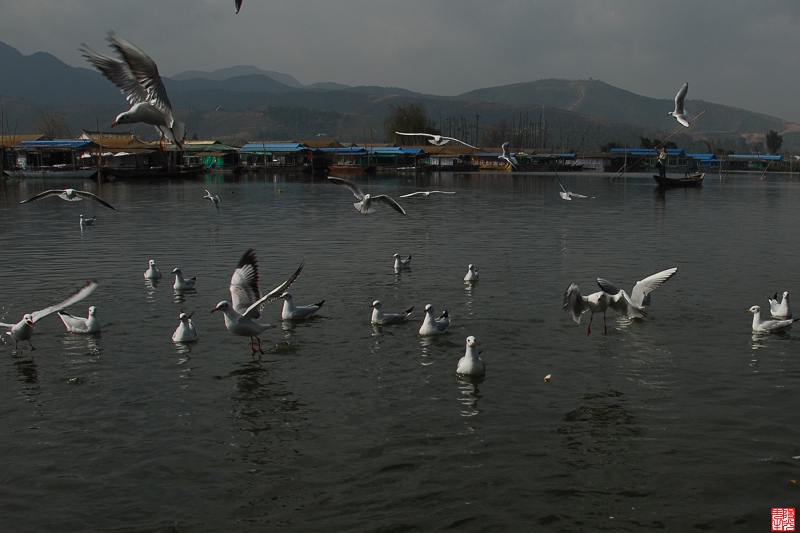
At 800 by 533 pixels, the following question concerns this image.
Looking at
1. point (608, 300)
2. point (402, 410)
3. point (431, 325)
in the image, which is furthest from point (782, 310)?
point (402, 410)

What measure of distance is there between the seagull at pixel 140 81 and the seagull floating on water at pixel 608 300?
6.06 metres

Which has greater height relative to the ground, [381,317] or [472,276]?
[472,276]

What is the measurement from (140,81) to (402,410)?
5845 millimetres

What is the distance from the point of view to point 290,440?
8.16 metres

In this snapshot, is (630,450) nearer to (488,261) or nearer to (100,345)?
(100,345)

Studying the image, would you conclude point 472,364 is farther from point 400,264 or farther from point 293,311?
point 400,264

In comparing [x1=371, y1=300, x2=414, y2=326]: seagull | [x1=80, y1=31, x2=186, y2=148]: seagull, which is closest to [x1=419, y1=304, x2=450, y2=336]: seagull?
[x1=371, y1=300, x2=414, y2=326]: seagull

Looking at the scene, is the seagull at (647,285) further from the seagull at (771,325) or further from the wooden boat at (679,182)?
the wooden boat at (679,182)

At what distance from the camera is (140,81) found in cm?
1067

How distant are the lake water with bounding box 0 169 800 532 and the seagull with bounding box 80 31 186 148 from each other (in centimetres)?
327

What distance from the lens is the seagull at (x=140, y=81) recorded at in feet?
34.2

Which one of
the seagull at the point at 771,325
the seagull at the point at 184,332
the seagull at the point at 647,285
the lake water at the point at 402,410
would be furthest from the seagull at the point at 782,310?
the seagull at the point at 184,332

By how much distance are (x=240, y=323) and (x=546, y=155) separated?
12972 centimetres

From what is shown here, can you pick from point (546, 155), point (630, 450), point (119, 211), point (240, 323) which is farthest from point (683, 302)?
point (546, 155)
